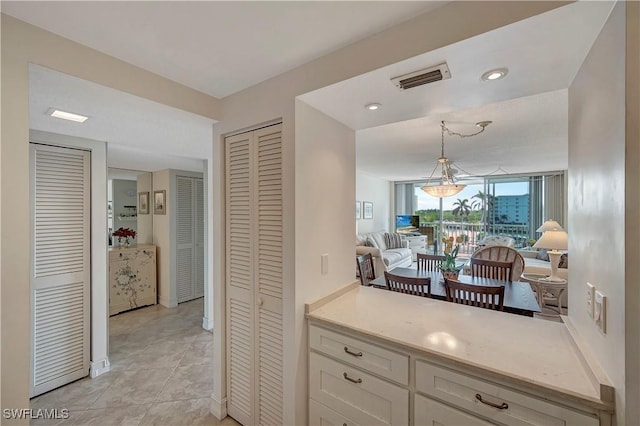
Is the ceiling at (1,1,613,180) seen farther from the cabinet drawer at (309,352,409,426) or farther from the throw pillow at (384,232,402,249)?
the throw pillow at (384,232,402,249)

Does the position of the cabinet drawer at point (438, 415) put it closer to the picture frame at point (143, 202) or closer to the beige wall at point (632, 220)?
the beige wall at point (632, 220)

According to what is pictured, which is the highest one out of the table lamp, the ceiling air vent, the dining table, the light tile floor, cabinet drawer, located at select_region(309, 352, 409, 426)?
the ceiling air vent

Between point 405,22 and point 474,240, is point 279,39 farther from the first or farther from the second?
point 474,240

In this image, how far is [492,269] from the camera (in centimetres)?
324

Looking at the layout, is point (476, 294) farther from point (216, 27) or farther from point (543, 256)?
point (543, 256)

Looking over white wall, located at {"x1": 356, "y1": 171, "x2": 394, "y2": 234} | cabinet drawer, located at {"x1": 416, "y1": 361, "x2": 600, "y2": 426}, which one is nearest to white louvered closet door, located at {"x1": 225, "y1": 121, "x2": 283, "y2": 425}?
cabinet drawer, located at {"x1": 416, "y1": 361, "x2": 600, "y2": 426}

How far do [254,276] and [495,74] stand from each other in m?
1.79

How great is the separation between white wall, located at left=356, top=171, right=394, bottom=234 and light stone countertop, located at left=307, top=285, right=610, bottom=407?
5.33 m

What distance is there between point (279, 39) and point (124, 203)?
18.4ft

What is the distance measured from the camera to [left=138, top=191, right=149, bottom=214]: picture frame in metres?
4.67

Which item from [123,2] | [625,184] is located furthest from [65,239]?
[625,184]

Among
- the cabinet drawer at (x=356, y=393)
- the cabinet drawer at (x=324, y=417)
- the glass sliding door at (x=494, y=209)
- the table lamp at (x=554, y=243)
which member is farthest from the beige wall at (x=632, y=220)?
the glass sliding door at (x=494, y=209)

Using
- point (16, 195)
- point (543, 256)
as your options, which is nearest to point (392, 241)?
point (543, 256)

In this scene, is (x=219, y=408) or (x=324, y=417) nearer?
(x=324, y=417)
